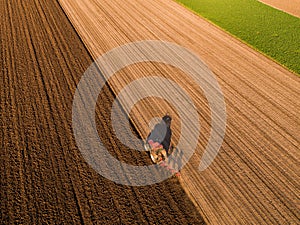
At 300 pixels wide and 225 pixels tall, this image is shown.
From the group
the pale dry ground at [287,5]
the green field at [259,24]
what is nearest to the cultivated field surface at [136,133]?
the green field at [259,24]

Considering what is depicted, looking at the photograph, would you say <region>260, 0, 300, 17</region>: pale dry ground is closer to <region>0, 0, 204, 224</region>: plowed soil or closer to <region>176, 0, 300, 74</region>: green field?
<region>176, 0, 300, 74</region>: green field

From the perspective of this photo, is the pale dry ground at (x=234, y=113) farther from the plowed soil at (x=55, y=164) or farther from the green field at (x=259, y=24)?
the plowed soil at (x=55, y=164)

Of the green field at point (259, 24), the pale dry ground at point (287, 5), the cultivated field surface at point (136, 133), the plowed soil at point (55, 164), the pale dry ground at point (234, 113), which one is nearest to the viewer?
the plowed soil at point (55, 164)

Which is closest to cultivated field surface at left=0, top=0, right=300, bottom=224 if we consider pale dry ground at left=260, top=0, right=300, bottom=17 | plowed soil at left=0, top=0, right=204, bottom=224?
plowed soil at left=0, top=0, right=204, bottom=224

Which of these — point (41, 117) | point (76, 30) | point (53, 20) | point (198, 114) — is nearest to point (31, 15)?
point (53, 20)

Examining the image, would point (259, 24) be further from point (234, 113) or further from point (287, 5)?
point (234, 113)

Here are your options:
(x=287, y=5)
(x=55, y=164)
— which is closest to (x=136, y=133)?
(x=55, y=164)

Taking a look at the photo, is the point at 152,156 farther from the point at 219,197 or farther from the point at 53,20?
the point at 53,20
